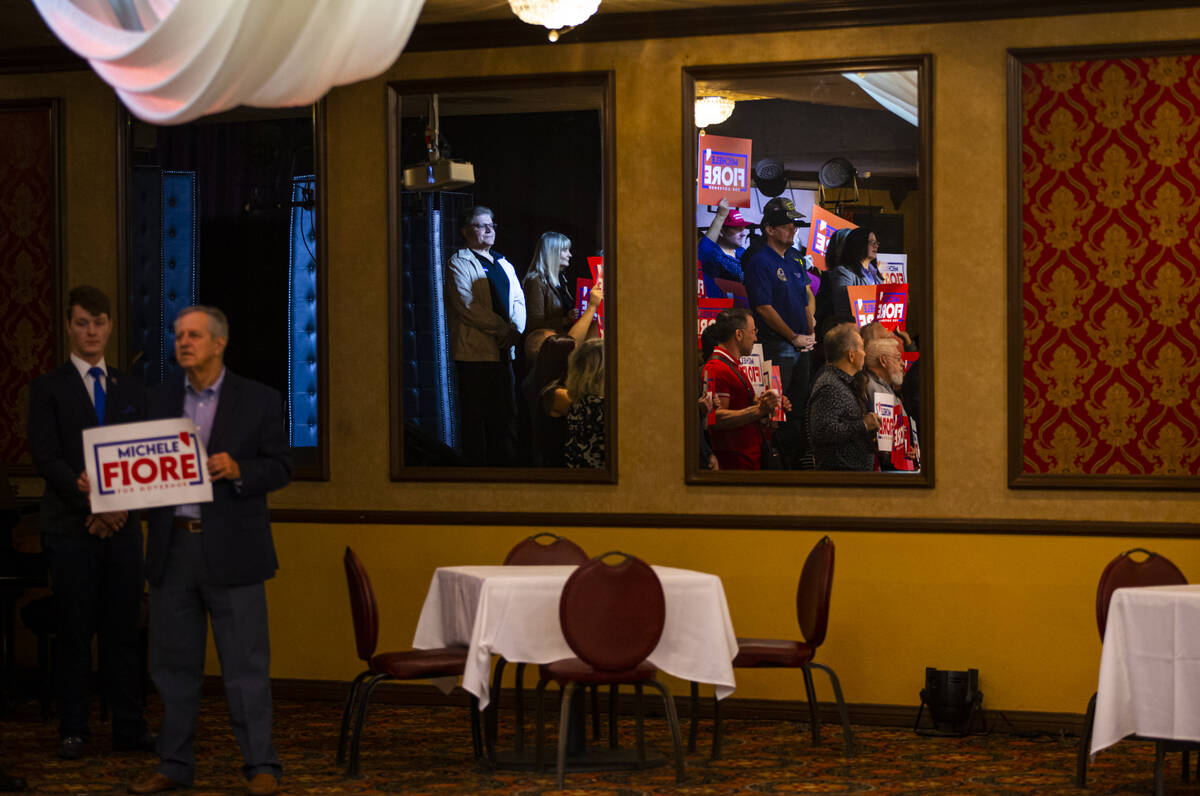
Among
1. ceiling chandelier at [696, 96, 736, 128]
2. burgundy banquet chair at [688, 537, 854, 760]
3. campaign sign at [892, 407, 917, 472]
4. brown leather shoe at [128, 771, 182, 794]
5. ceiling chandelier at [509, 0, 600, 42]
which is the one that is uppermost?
ceiling chandelier at [509, 0, 600, 42]

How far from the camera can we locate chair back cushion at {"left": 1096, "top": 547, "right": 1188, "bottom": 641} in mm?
5676

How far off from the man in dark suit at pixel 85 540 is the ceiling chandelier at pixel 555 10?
79.3 inches

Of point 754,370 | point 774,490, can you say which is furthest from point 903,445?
point 754,370

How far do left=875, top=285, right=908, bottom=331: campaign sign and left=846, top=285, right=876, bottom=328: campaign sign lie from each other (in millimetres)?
33

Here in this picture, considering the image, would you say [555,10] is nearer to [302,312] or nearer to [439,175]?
[439,175]

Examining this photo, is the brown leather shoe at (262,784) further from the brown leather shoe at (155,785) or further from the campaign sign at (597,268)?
the campaign sign at (597,268)

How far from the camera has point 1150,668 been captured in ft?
16.6

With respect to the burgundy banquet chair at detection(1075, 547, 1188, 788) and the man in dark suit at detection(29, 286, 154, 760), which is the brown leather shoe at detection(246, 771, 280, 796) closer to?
the man in dark suit at detection(29, 286, 154, 760)

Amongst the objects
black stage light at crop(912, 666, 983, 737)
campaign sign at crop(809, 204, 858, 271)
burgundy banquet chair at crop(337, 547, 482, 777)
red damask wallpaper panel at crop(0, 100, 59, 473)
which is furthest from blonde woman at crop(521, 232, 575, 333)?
red damask wallpaper panel at crop(0, 100, 59, 473)

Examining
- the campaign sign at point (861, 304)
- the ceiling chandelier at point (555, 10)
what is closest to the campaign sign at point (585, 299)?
the campaign sign at point (861, 304)

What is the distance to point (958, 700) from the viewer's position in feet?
21.6

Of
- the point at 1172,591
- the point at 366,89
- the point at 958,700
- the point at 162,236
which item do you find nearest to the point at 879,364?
the point at 958,700

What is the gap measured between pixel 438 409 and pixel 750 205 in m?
1.86

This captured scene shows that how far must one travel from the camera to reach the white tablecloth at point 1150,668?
496cm
